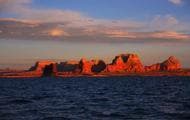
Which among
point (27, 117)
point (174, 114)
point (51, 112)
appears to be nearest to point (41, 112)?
point (51, 112)

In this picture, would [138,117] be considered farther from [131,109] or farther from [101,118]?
[131,109]

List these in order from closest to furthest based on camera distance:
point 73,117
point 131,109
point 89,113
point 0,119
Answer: point 0,119
point 73,117
point 89,113
point 131,109

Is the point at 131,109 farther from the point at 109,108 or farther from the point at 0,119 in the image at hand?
the point at 0,119

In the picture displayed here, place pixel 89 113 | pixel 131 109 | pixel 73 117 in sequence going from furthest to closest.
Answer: pixel 131 109, pixel 89 113, pixel 73 117

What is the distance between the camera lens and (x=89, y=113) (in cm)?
4000

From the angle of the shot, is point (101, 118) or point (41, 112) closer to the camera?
point (101, 118)

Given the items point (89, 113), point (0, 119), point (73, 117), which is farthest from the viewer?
point (89, 113)

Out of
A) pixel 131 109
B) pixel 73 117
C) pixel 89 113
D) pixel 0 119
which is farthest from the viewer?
pixel 131 109

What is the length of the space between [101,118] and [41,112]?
24.2 feet

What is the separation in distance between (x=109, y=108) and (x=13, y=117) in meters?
11.8

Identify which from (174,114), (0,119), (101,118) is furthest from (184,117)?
(0,119)

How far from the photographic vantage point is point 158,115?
3731 centimetres

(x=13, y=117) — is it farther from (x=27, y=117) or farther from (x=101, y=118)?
(x=101, y=118)

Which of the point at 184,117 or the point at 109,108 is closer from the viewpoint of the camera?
the point at 184,117
